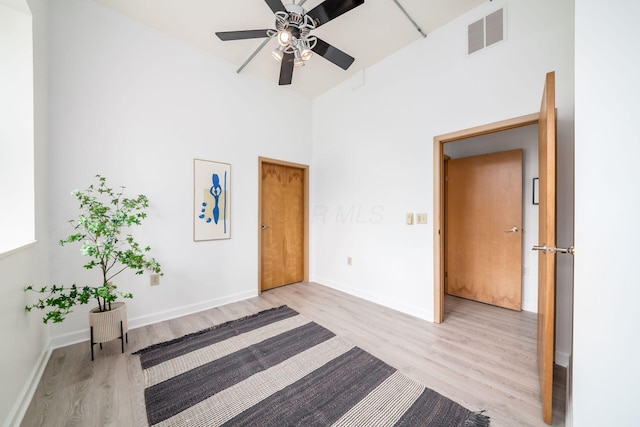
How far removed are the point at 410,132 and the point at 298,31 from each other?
161cm

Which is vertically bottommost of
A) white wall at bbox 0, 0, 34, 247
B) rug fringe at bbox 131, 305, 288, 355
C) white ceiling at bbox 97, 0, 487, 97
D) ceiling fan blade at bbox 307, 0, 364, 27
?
rug fringe at bbox 131, 305, 288, 355

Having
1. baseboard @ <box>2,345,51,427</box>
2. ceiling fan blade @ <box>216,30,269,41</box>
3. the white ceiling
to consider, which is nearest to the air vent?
the white ceiling

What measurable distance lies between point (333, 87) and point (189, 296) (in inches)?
139

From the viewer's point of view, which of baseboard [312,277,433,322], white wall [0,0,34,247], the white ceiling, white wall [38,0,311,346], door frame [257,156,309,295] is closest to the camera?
white wall [0,0,34,247]

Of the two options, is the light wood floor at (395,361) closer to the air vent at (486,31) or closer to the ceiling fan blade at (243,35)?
the ceiling fan blade at (243,35)

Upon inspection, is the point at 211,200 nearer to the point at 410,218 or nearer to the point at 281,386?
the point at 281,386

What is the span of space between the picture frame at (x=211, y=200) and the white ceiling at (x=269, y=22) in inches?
53.9

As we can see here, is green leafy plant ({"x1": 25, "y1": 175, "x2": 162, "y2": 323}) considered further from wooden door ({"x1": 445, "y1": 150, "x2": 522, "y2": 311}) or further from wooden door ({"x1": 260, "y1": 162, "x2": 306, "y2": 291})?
wooden door ({"x1": 445, "y1": 150, "x2": 522, "y2": 311})

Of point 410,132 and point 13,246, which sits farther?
point 410,132

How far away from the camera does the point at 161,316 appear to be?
8.35ft

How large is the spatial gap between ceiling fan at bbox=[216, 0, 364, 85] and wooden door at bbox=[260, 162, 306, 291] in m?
1.76

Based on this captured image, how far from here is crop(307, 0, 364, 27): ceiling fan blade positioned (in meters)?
1.59

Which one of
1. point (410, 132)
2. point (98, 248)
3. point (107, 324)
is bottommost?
point (107, 324)
